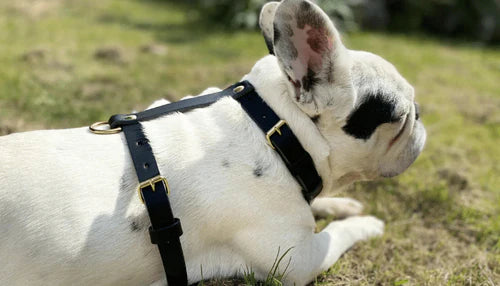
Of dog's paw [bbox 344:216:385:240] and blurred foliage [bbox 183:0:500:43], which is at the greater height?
blurred foliage [bbox 183:0:500:43]

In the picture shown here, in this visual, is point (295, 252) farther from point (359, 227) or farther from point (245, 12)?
point (245, 12)

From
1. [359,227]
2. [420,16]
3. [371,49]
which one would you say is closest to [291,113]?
[359,227]

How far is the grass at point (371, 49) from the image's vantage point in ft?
10.9

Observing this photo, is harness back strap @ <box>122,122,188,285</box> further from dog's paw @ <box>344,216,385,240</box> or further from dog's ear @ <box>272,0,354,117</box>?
dog's paw @ <box>344,216,385,240</box>

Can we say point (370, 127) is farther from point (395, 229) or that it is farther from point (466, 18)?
point (466, 18)

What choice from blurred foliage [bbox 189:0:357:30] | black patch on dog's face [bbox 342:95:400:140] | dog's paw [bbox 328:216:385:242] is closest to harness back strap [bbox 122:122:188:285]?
black patch on dog's face [bbox 342:95:400:140]

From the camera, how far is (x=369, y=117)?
2572 mm

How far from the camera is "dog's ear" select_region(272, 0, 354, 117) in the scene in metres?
2.19

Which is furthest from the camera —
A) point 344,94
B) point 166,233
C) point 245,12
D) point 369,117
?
point 245,12

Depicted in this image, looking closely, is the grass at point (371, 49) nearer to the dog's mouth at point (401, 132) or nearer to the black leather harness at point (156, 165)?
the black leather harness at point (156, 165)

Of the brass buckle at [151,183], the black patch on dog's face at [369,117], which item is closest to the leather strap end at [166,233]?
the brass buckle at [151,183]

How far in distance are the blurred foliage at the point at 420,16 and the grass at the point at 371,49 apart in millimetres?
584

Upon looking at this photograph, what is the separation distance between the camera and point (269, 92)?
2.61 metres

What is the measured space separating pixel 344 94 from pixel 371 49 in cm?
661
